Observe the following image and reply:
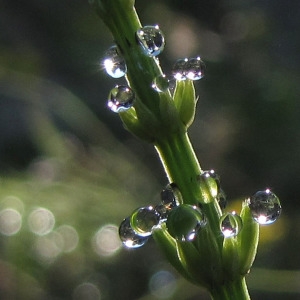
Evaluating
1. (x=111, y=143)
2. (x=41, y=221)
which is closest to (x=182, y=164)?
(x=41, y=221)

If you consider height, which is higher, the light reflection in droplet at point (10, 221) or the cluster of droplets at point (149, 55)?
the light reflection in droplet at point (10, 221)

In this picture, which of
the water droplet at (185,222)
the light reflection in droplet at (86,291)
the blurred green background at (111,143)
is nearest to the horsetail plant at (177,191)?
the water droplet at (185,222)

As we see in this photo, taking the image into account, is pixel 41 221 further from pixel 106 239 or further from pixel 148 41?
pixel 148 41

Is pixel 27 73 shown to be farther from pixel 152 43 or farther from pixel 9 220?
pixel 152 43

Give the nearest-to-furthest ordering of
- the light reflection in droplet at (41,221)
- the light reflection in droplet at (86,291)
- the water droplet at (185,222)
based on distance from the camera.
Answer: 1. the water droplet at (185,222)
2. the light reflection in droplet at (41,221)
3. the light reflection in droplet at (86,291)

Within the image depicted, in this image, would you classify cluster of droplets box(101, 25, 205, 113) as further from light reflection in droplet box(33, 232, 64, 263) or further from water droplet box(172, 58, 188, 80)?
light reflection in droplet box(33, 232, 64, 263)

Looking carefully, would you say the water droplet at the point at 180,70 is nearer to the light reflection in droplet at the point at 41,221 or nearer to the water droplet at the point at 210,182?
the water droplet at the point at 210,182
